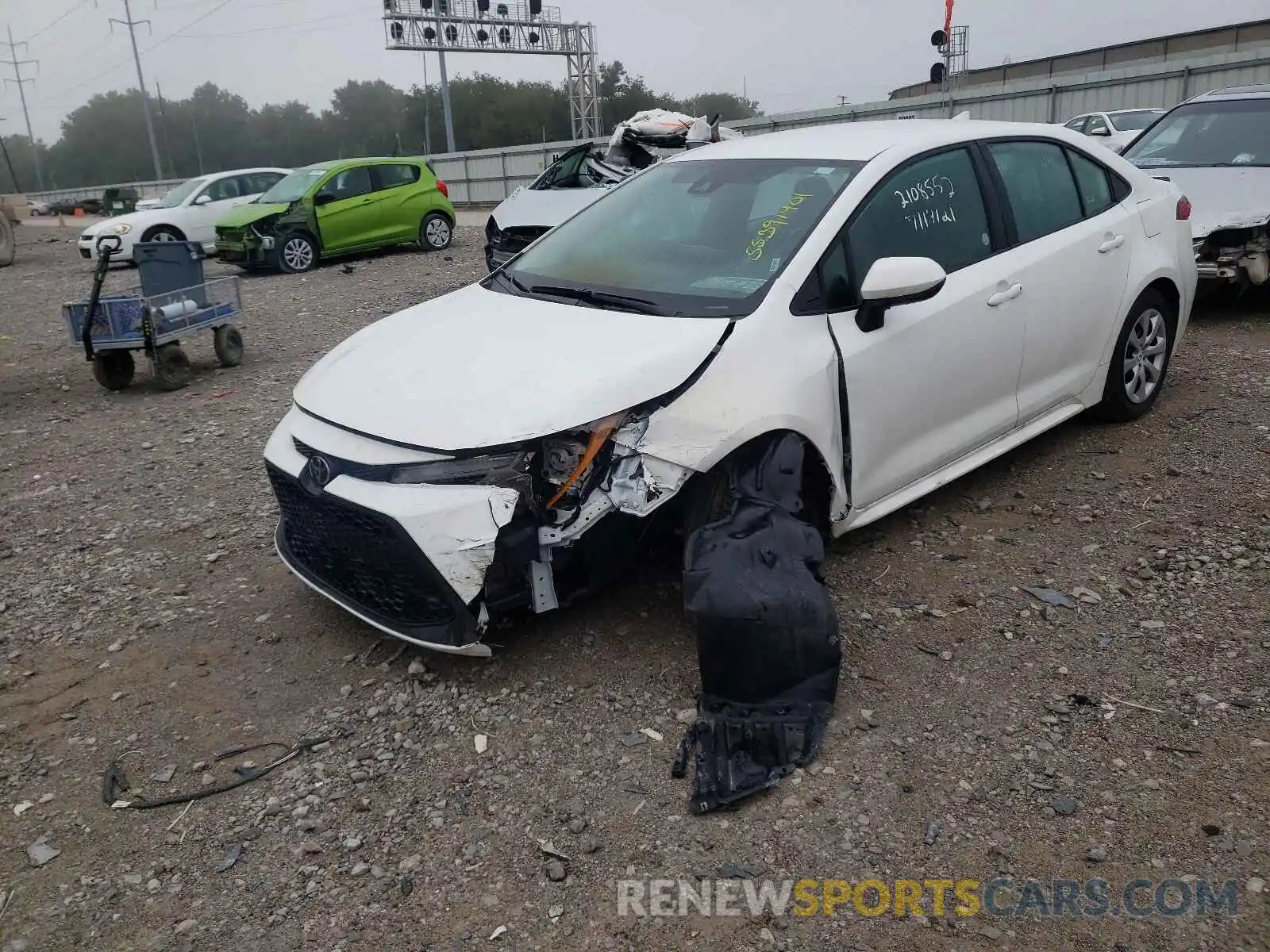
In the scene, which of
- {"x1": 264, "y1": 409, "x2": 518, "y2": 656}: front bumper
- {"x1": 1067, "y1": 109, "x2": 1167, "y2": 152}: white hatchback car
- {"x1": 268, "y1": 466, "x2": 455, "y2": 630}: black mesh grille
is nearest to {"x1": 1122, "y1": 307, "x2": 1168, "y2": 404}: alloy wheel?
{"x1": 264, "y1": 409, "x2": 518, "y2": 656}: front bumper

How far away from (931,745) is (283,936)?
1833 millimetres

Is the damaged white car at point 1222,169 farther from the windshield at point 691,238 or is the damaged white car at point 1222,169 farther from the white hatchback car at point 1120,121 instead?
the white hatchback car at point 1120,121

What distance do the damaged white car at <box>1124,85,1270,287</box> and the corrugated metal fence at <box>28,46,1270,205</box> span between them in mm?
10917

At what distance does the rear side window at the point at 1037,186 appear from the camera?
4.42m

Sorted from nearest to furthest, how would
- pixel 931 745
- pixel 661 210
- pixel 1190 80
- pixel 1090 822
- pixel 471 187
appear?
1. pixel 1090 822
2. pixel 931 745
3. pixel 661 210
4. pixel 1190 80
5. pixel 471 187

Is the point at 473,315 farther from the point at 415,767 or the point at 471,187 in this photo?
the point at 471,187

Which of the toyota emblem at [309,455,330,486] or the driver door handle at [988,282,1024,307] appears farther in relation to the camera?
the driver door handle at [988,282,1024,307]

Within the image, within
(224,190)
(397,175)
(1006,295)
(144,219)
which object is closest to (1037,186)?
(1006,295)

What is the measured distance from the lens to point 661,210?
4305 millimetres

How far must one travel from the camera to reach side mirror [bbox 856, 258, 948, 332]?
3.53 meters

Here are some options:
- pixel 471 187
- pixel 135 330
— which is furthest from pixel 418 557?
pixel 471 187

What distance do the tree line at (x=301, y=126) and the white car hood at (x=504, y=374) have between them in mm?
49991

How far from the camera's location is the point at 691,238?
4.04 metres

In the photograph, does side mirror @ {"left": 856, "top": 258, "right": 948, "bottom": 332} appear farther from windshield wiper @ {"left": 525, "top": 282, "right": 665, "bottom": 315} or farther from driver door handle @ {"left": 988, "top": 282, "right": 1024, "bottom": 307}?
windshield wiper @ {"left": 525, "top": 282, "right": 665, "bottom": 315}
